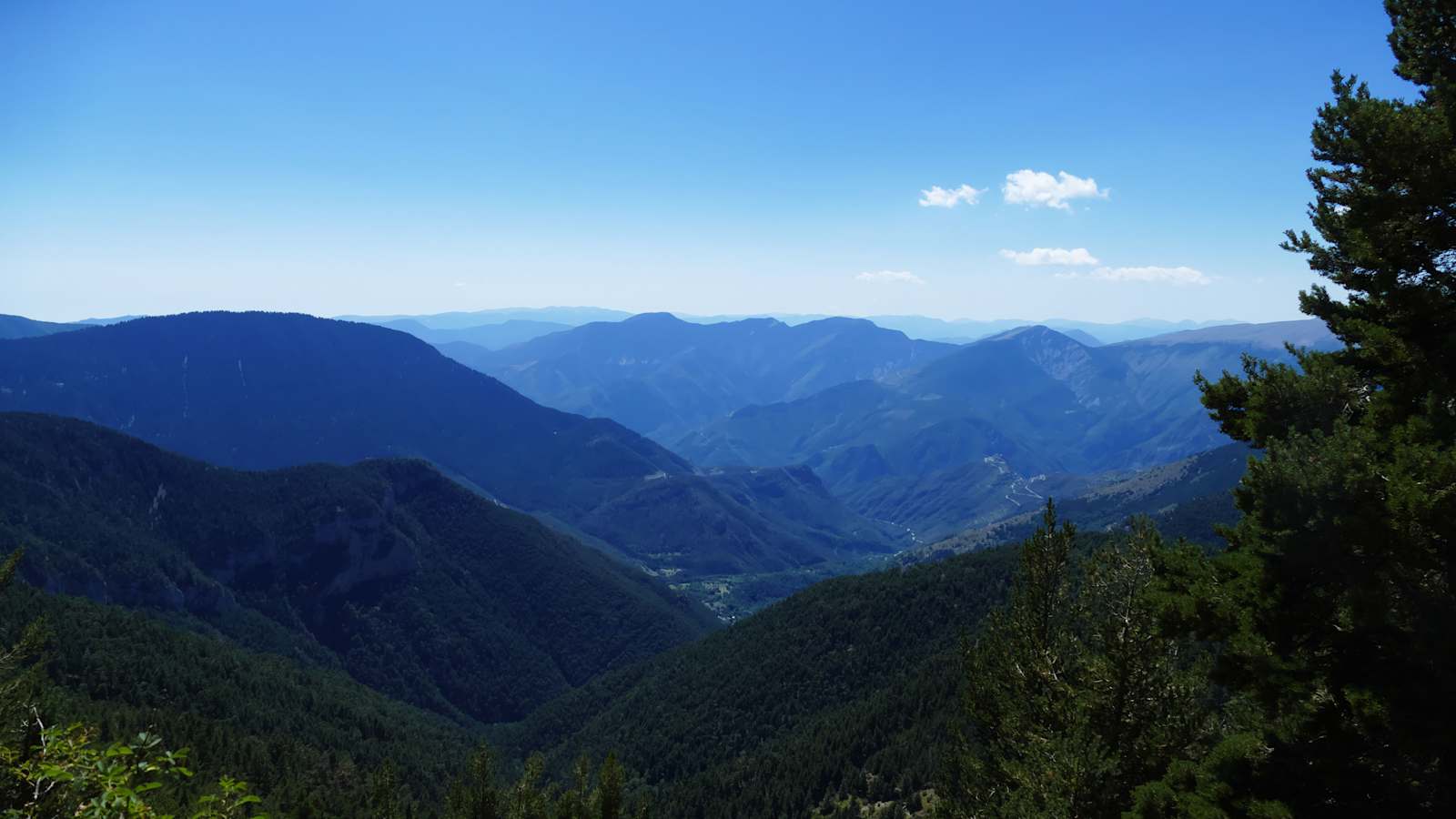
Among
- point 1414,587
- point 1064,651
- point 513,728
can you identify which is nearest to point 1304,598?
point 1414,587

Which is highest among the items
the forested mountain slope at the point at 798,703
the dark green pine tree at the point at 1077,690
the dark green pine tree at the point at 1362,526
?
the dark green pine tree at the point at 1362,526

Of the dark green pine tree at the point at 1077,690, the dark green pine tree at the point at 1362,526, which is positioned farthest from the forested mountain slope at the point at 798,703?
→ the dark green pine tree at the point at 1362,526

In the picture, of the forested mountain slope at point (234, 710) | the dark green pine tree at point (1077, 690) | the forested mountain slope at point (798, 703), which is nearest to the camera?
the dark green pine tree at point (1077, 690)

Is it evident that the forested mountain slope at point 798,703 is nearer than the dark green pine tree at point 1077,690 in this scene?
No

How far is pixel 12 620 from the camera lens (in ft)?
384

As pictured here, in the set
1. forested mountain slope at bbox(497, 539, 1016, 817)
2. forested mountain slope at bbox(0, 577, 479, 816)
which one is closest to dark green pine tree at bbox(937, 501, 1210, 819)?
forested mountain slope at bbox(497, 539, 1016, 817)

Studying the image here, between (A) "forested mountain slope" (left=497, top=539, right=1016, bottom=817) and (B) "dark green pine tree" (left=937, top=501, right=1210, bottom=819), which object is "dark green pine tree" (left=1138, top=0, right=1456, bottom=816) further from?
(A) "forested mountain slope" (left=497, top=539, right=1016, bottom=817)

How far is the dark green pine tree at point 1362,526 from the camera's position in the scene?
13195 mm

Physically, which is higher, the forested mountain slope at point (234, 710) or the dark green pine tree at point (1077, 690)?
the dark green pine tree at point (1077, 690)

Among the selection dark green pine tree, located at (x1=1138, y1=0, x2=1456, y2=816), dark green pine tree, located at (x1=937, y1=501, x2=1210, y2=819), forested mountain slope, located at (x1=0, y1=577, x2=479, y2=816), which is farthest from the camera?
forested mountain slope, located at (x1=0, y1=577, x2=479, y2=816)

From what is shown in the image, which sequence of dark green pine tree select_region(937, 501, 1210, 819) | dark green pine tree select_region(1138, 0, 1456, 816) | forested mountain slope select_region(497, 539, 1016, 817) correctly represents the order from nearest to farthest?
Answer: dark green pine tree select_region(1138, 0, 1456, 816), dark green pine tree select_region(937, 501, 1210, 819), forested mountain slope select_region(497, 539, 1016, 817)

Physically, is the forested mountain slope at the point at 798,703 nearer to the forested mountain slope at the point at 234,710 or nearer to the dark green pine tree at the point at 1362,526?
the forested mountain slope at the point at 234,710

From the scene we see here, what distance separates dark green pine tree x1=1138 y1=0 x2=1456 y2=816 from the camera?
1320 cm

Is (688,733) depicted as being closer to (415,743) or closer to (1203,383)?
(415,743)
